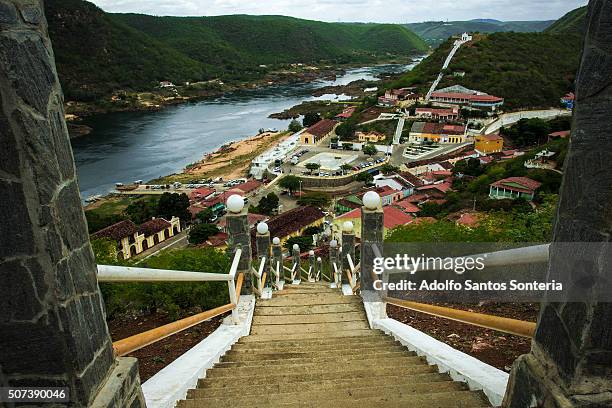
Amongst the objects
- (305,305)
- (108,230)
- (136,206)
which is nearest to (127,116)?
(136,206)

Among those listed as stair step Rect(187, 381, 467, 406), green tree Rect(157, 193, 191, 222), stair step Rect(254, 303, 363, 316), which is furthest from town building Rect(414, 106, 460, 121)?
stair step Rect(187, 381, 467, 406)

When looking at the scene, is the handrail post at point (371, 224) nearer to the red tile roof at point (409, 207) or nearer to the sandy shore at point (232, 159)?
the red tile roof at point (409, 207)

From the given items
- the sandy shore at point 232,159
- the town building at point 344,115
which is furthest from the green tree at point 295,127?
the town building at point 344,115

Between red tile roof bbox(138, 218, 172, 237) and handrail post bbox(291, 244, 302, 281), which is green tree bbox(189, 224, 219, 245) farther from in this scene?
handrail post bbox(291, 244, 302, 281)

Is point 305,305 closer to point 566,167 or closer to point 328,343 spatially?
point 328,343

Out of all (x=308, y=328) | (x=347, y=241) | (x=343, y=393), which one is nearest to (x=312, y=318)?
(x=308, y=328)

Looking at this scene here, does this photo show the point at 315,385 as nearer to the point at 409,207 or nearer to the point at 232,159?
the point at 409,207
